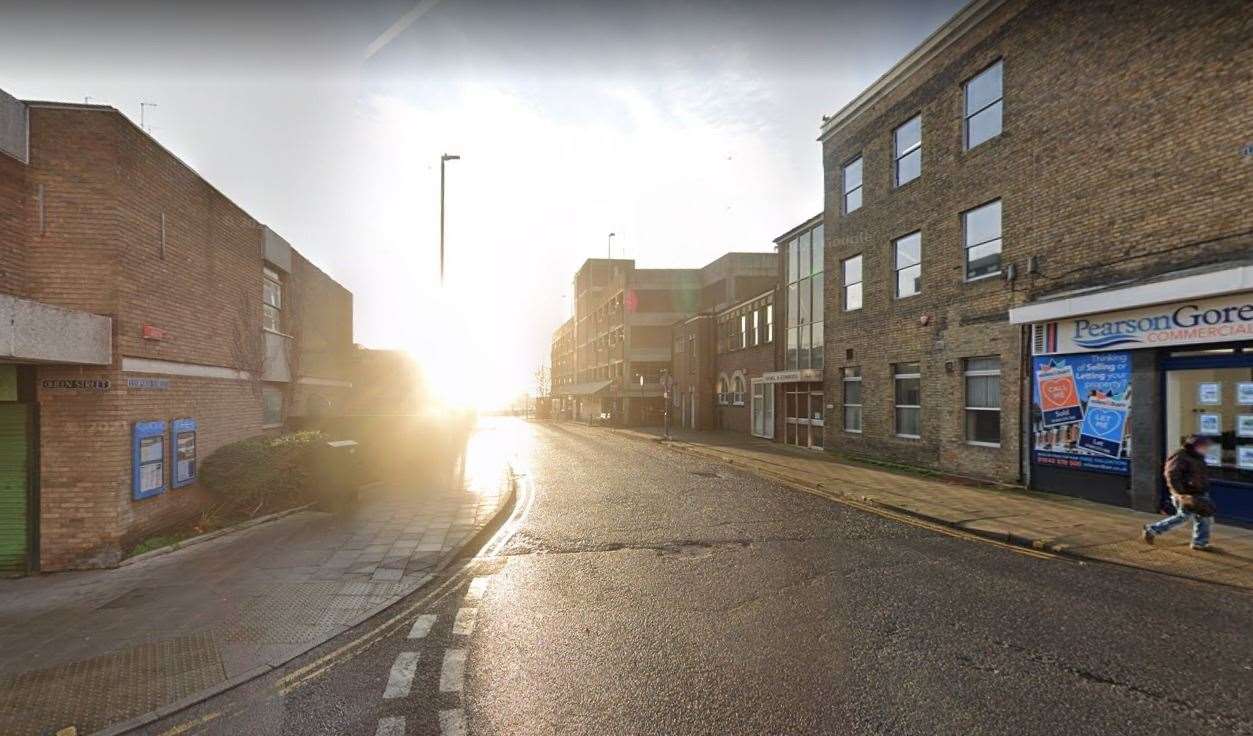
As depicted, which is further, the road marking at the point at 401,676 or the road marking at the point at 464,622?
the road marking at the point at 464,622

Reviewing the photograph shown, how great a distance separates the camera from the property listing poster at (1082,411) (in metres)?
10.2

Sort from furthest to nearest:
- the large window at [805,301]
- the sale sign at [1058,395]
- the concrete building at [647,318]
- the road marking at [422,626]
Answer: the concrete building at [647,318]
the large window at [805,301]
the sale sign at [1058,395]
the road marking at [422,626]

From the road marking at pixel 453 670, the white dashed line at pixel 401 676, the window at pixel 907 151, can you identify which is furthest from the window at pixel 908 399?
the white dashed line at pixel 401 676

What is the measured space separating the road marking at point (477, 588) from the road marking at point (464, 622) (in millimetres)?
348

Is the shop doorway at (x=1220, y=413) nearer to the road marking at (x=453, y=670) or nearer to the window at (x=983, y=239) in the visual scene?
the window at (x=983, y=239)

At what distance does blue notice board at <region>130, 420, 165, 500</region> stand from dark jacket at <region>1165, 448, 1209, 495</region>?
13881 mm

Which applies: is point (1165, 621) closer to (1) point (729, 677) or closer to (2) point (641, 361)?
(1) point (729, 677)

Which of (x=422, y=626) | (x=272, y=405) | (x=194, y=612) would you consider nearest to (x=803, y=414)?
(x=272, y=405)

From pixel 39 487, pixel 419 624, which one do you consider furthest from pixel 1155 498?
pixel 39 487

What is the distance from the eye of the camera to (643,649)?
4.62 metres

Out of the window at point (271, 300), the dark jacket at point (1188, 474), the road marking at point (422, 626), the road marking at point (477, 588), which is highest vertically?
the window at point (271, 300)

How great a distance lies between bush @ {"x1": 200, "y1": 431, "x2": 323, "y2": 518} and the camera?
954 centimetres

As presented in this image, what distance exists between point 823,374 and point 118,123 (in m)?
18.8

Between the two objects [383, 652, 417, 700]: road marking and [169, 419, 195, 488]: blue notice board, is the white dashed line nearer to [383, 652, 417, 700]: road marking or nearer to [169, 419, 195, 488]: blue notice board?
[383, 652, 417, 700]: road marking
